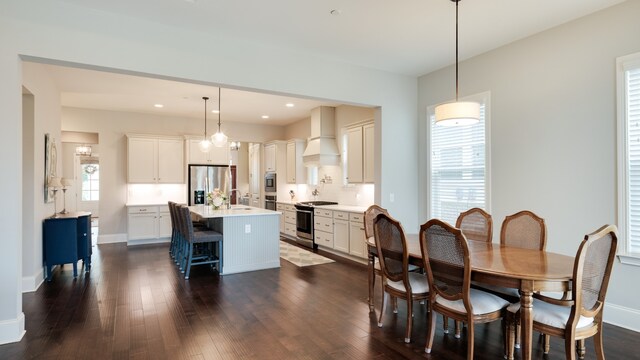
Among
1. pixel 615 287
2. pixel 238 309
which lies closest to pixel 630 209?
pixel 615 287

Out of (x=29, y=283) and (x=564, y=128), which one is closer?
(x=564, y=128)

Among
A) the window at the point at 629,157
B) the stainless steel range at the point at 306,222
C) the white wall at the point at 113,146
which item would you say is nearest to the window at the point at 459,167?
the window at the point at 629,157

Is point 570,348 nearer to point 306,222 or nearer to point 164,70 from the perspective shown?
point 164,70

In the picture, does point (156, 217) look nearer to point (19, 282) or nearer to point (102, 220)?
point (102, 220)

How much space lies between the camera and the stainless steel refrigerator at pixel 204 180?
798 cm

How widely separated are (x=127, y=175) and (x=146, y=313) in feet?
16.4

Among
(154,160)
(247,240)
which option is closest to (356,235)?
(247,240)

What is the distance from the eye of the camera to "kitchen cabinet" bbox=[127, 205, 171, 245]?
23.6 feet

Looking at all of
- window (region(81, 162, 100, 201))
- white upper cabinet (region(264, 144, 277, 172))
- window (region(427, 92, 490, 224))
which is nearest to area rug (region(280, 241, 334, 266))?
window (region(427, 92, 490, 224))

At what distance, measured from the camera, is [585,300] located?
2174mm

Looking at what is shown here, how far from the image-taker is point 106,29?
3203 millimetres

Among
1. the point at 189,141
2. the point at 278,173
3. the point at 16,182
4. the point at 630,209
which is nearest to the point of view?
the point at 16,182

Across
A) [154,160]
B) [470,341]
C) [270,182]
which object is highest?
[154,160]

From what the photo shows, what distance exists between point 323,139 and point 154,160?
12.8ft
